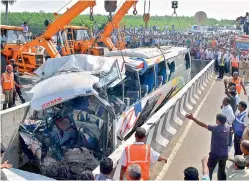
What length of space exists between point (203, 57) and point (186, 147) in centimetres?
2301

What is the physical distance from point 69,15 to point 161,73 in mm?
6157

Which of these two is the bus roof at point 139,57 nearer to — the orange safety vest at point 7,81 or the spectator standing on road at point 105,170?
the orange safety vest at point 7,81

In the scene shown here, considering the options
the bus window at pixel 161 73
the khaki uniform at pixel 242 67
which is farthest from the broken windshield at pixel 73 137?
the khaki uniform at pixel 242 67

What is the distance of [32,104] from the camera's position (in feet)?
26.6

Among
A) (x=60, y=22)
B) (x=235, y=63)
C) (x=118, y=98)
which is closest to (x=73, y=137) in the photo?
(x=118, y=98)

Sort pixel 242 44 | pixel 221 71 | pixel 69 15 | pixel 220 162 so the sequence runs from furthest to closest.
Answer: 1. pixel 242 44
2. pixel 221 71
3. pixel 69 15
4. pixel 220 162

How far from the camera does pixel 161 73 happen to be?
1422 centimetres

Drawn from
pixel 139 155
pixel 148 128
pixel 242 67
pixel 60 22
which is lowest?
pixel 242 67

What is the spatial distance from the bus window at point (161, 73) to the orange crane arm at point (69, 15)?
15.9ft

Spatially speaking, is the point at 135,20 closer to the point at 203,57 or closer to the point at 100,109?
the point at 203,57

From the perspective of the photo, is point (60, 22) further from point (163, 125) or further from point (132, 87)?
point (163, 125)

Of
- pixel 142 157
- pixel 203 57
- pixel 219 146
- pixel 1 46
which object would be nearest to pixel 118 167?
pixel 142 157

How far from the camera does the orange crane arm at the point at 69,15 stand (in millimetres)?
17694

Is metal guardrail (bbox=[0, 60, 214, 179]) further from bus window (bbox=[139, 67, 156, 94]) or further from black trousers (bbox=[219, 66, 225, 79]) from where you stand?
black trousers (bbox=[219, 66, 225, 79])
